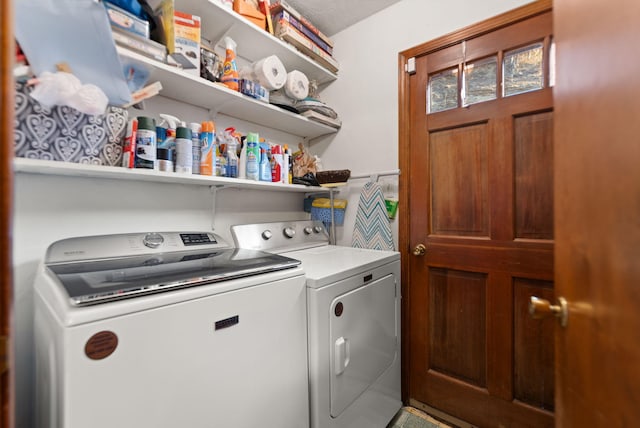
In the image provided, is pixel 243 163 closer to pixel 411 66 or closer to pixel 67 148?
pixel 67 148

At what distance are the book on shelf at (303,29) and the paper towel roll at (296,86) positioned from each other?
305mm

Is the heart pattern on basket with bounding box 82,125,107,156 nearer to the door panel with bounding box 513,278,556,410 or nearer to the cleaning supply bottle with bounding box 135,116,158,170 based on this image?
the cleaning supply bottle with bounding box 135,116,158,170

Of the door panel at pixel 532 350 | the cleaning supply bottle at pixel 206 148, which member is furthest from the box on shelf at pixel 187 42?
the door panel at pixel 532 350

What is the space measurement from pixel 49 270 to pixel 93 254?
181 millimetres

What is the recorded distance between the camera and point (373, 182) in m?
1.94

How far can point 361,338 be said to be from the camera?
1.41m

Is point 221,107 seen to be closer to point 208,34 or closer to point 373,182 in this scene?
point 208,34

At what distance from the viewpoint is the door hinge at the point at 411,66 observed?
1851 millimetres

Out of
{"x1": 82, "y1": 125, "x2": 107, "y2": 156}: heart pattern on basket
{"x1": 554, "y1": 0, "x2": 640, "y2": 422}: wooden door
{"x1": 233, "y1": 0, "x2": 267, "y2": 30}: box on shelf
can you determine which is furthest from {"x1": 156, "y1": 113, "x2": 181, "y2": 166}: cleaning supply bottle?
{"x1": 554, "y1": 0, "x2": 640, "y2": 422}: wooden door

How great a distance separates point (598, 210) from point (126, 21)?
161 centimetres

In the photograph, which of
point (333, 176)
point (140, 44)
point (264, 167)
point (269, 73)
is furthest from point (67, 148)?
point (333, 176)

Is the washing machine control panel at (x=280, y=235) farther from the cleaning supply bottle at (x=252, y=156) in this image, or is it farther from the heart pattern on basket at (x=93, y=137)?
the heart pattern on basket at (x=93, y=137)

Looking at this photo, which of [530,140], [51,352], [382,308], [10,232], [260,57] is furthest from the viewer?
[260,57]

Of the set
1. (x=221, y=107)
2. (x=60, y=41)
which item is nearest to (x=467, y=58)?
(x=221, y=107)
